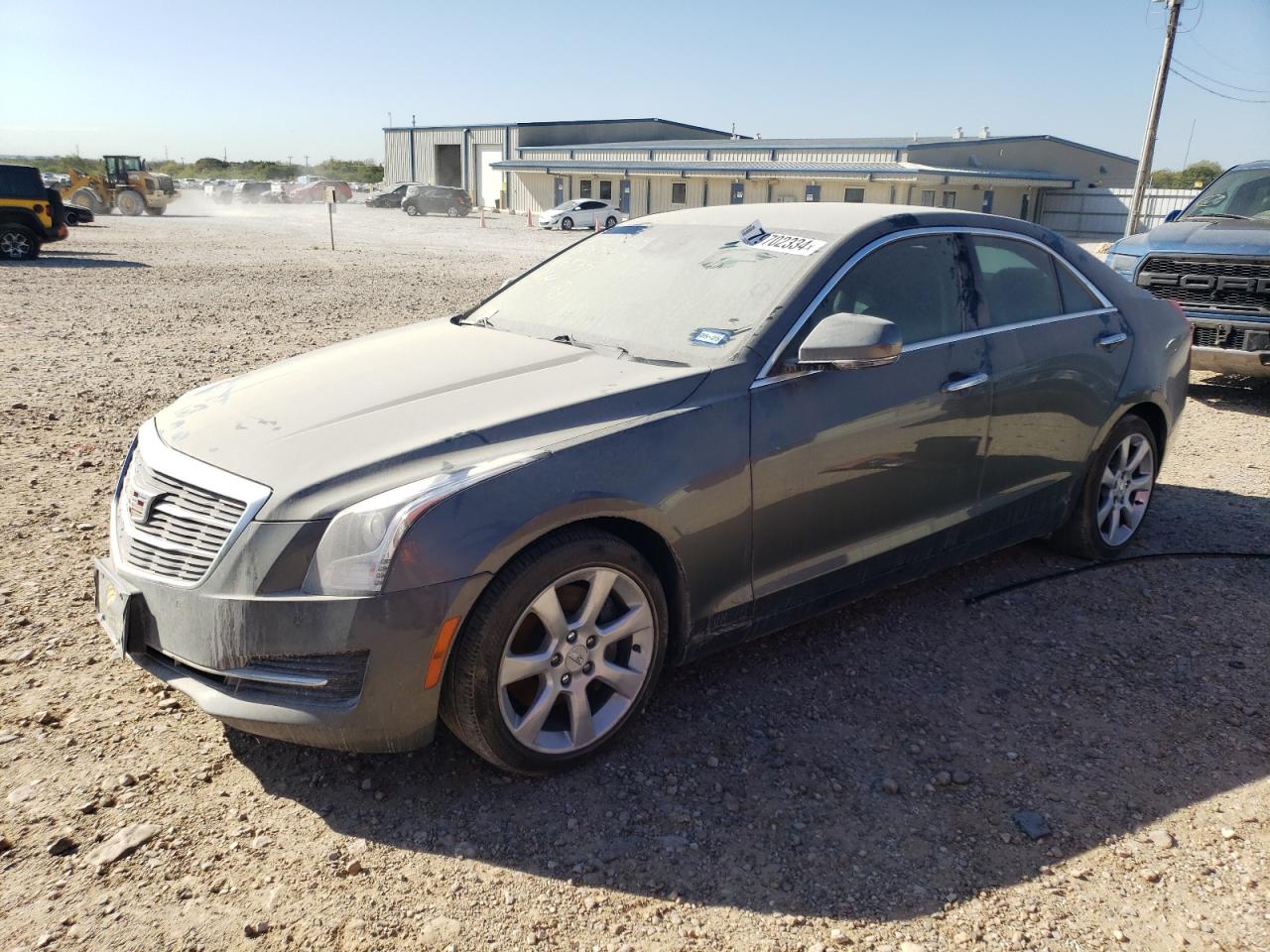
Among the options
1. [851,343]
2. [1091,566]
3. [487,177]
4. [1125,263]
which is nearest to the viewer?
[851,343]

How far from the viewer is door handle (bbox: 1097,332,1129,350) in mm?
4562

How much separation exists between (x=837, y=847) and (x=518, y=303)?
2667mm

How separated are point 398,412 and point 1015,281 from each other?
2.78 m

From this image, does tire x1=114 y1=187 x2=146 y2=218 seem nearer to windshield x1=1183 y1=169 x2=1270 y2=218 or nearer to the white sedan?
the white sedan

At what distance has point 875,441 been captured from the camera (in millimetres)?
3625

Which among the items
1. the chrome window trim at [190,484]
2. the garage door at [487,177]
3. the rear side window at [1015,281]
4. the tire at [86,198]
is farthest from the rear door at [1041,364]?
the garage door at [487,177]

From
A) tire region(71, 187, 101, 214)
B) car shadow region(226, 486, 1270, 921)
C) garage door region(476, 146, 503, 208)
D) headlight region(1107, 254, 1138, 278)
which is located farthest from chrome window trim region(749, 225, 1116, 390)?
garage door region(476, 146, 503, 208)

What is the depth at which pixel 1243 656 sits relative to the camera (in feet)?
13.2

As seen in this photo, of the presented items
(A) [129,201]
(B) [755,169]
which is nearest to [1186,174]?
(B) [755,169]

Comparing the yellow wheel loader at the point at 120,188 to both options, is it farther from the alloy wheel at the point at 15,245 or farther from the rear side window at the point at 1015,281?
the rear side window at the point at 1015,281

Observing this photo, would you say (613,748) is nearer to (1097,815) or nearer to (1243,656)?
(1097,815)

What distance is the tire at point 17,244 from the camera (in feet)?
65.3

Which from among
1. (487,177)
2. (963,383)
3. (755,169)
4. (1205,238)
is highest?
(755,169)

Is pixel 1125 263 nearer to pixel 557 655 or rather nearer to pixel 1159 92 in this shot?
pixel 557 655
